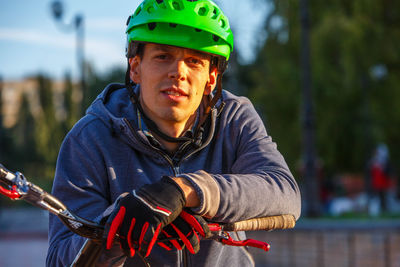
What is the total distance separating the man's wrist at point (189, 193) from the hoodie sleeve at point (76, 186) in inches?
17.8

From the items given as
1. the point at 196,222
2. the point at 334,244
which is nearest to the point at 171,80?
the point at 196,222

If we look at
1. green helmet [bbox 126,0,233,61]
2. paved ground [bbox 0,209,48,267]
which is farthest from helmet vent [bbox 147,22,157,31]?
paved ground [bbox 0,209,48,267]

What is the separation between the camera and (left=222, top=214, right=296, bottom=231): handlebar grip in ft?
7.00

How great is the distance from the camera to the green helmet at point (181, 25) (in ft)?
7.61

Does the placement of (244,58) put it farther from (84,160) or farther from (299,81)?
(84,160)

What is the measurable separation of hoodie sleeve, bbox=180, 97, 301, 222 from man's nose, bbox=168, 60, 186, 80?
13.9 inches

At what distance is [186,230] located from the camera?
6.54 feet

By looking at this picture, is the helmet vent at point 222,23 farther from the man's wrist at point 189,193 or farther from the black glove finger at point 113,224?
the black glove finger at point 113,224

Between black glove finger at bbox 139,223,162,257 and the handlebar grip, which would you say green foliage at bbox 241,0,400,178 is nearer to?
the handlebar grip

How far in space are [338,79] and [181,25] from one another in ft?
45.6

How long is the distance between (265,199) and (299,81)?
14412 millimetres

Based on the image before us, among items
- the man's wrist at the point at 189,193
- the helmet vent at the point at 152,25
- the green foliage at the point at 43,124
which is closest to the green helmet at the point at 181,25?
the helmet vent at the point at 152,25

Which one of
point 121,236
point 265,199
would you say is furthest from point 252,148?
point 121,236

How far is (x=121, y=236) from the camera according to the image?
1896 mm
